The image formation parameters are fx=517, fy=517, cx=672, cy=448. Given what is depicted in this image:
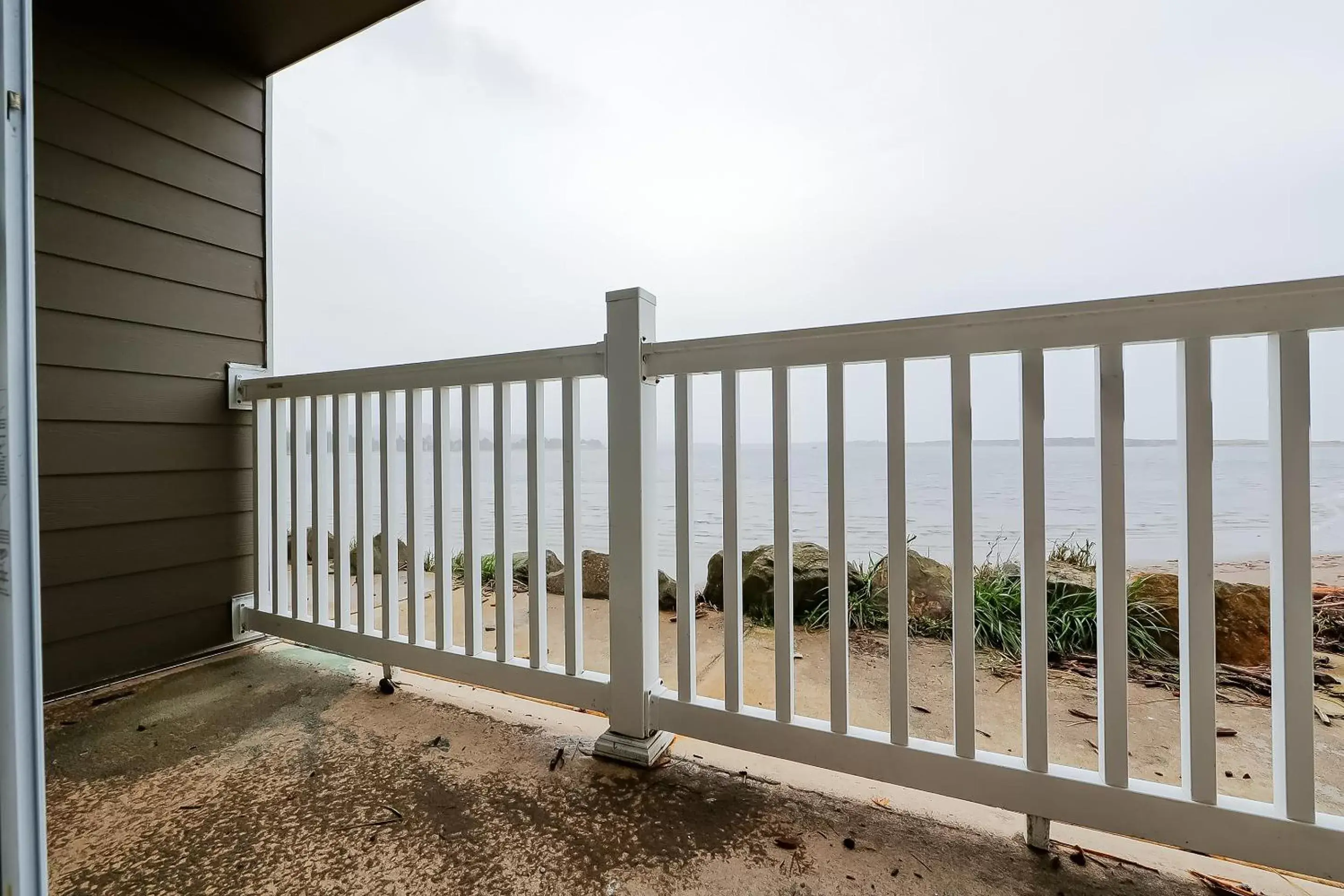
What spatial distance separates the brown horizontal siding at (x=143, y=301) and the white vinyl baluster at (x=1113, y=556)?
2.83m

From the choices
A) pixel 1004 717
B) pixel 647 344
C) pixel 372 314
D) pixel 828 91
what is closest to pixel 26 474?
pixel 647 344

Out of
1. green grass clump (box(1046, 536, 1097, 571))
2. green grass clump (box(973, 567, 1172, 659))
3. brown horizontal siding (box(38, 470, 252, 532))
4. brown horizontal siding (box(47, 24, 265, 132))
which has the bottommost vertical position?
green grass clump (box(973, 567, 1172, 659))

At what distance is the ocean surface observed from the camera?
51.5 inches

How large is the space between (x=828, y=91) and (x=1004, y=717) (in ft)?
9.47

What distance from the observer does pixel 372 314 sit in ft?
11.8

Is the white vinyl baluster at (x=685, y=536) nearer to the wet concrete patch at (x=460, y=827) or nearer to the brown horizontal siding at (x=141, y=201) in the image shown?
the wet concrete patch at (x=460, y=827)

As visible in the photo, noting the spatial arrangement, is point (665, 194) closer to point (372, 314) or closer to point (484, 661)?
point (372, 314)

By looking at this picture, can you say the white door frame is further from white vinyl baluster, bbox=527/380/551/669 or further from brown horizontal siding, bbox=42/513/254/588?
brown horizontal siding, bbox=42/513/254/588

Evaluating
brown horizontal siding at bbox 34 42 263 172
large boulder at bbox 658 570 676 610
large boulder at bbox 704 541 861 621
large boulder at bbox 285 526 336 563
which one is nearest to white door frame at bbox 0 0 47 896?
large boulder at bbox 285 526 336 563

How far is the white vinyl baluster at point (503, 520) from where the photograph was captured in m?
1.50

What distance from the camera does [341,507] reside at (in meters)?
1.82

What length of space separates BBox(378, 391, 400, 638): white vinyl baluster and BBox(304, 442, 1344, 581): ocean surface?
3 cm

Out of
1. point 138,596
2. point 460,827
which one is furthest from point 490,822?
point 138,596

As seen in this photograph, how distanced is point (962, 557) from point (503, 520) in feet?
3.90
